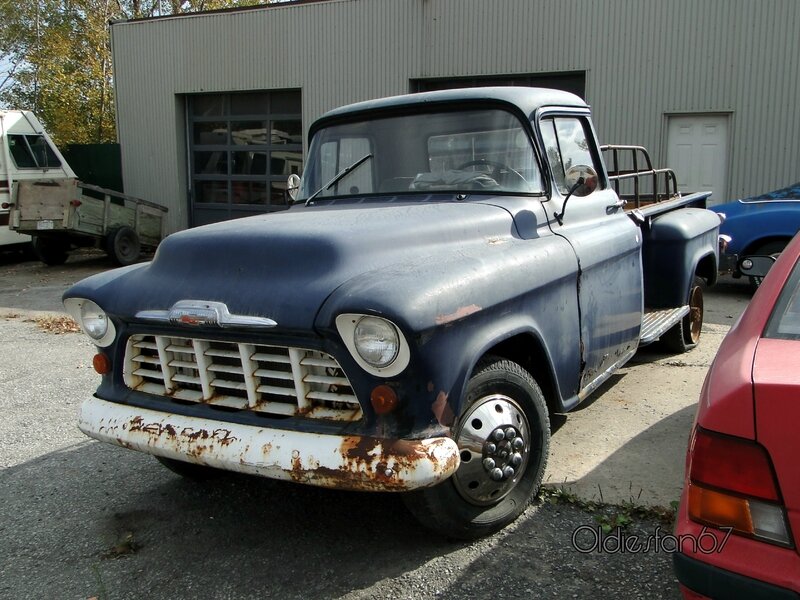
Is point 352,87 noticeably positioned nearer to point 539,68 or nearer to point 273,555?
point 539,68

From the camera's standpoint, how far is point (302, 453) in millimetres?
2742

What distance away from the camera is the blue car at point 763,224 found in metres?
8.49

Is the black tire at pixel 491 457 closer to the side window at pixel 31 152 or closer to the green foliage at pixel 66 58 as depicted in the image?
the side window at pixel 31 152

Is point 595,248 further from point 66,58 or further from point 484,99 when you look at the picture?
point 66,58

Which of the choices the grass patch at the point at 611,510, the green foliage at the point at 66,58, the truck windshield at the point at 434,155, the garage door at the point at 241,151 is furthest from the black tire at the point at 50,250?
the grass patch at the point at 611,510

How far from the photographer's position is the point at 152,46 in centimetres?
1573

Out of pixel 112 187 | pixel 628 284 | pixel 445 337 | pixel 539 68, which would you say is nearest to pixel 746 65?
pixel 539 68

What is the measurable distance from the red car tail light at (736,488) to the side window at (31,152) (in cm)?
1368

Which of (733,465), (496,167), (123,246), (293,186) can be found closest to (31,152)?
(123,246)

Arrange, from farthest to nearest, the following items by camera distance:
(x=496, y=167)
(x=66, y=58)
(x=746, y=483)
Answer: (x=66, y=58)
(x=496, y=167)
(x=746, y=483)

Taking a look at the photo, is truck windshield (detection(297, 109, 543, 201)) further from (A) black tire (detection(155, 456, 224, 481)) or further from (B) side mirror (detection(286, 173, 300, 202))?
(A) black tire (detection(155, 456, 224, 481))

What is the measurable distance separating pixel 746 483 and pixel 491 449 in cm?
129

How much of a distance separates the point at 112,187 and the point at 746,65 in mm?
12731

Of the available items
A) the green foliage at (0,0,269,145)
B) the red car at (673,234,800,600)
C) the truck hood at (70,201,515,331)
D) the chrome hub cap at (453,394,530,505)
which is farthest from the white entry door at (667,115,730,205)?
the green foliage at (0,0,269,145)
